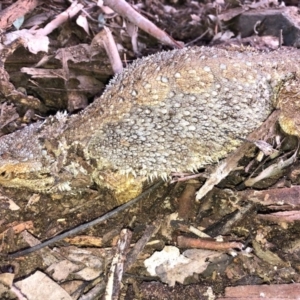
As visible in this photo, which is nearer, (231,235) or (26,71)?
(231,235)

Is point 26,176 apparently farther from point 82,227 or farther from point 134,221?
point 134,221

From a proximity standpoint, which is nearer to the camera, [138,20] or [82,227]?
[82,227]

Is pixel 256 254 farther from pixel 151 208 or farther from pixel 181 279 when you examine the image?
pixel 151 208

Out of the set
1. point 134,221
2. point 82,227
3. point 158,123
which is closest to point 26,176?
point 82,227

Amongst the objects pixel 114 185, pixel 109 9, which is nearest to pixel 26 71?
pixel 109 9

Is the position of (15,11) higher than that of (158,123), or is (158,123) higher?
(15,11)

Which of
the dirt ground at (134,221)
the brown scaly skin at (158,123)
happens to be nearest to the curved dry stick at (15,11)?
the dirt ground at (134,221)

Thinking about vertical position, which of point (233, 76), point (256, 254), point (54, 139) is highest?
point (233, 76)
